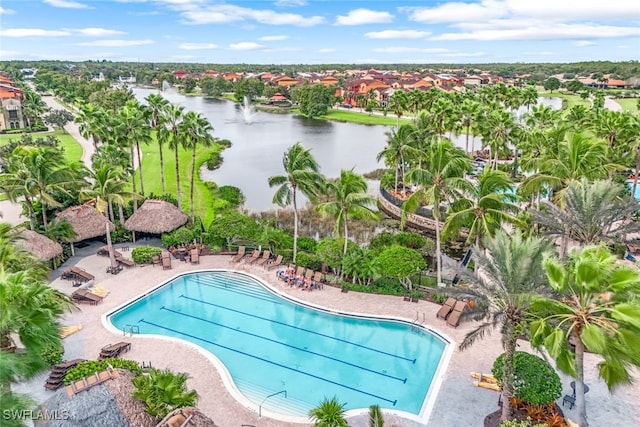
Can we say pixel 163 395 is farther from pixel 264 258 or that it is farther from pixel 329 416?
pixel 264 258

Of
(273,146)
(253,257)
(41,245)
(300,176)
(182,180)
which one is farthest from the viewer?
(273,146)

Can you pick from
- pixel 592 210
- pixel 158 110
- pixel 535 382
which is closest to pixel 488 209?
pixel 592 210

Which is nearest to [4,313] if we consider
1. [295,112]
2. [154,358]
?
[154,358]

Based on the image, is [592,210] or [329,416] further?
[592,210]

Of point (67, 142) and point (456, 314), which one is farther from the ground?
point (67, 142)

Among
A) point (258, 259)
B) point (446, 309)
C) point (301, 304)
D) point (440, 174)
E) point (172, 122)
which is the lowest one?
point (301, 304)

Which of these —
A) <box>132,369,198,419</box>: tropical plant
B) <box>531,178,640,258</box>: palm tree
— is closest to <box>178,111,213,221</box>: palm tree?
<box>132,369,198,419</box>: tropical plant

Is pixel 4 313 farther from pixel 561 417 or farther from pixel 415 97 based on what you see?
pixel 415 97
